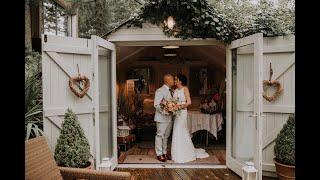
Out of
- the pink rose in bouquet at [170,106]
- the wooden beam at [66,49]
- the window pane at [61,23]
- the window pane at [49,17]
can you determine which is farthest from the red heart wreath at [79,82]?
the window pane at [49,17]

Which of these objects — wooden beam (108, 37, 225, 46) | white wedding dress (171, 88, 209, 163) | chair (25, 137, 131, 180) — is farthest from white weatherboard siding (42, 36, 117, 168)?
chair (25, 137, 131, 180)

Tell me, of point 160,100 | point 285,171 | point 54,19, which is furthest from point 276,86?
point 54,19

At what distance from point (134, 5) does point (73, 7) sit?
6.98 m

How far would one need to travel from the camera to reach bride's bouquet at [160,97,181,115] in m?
6.92

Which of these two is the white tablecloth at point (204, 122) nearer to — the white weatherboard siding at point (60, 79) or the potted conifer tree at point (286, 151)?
the potted conifer tree at point (286, 151)

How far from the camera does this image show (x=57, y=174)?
3.45 m

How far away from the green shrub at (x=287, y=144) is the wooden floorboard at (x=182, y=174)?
73 centimetres

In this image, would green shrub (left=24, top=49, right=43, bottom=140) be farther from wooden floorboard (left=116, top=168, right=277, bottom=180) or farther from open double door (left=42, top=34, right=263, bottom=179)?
wooden floorboard (left=116, top=168, right=277, bottom=180)

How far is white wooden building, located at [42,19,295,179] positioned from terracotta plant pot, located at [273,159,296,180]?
1.43 ft

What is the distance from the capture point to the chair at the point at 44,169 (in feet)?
10.5

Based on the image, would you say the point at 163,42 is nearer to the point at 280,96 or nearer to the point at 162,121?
the point at 162,121

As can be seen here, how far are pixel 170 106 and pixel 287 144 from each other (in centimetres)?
237
